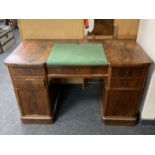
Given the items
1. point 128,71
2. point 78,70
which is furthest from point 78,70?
point 128,71

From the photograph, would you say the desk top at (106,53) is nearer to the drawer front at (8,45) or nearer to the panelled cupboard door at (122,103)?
the panelled cupboard door at (122,103)

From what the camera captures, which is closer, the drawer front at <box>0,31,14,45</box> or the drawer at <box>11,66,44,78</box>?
the drawer at <box>11,66,44,78</box>

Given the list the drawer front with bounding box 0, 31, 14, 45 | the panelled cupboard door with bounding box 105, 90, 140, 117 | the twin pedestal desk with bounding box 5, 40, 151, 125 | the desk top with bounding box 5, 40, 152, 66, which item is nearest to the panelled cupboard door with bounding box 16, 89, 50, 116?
the twin pedestal desk with bounding box 5, 40, 151, 125

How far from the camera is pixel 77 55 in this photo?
4.66ft

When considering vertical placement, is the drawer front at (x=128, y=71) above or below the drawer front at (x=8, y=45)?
above

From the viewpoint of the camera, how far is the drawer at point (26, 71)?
1.35 m

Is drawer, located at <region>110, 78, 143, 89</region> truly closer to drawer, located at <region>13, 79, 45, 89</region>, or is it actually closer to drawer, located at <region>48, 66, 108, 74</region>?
drawer, located at <region>48, 66, 108, 74</region>

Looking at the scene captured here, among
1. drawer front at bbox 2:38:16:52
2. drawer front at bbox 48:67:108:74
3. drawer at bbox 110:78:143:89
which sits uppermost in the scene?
drawer front at bbox 48:67:108:74

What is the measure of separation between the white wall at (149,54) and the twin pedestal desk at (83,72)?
0.07 metres

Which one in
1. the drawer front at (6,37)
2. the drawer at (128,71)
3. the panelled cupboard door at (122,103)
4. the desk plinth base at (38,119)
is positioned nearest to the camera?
the drawer at (128,71)

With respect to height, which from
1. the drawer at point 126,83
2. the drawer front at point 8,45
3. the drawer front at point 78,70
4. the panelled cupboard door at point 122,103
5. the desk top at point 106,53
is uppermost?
the desk top at point 106,53

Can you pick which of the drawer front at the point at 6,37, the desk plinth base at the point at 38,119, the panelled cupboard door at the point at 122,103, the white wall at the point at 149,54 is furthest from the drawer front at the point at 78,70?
the drawer front at the point at 6,37

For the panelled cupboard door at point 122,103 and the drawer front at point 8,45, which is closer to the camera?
the panelled cupboard door at point 122,103

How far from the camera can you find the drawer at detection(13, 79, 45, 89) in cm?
142
